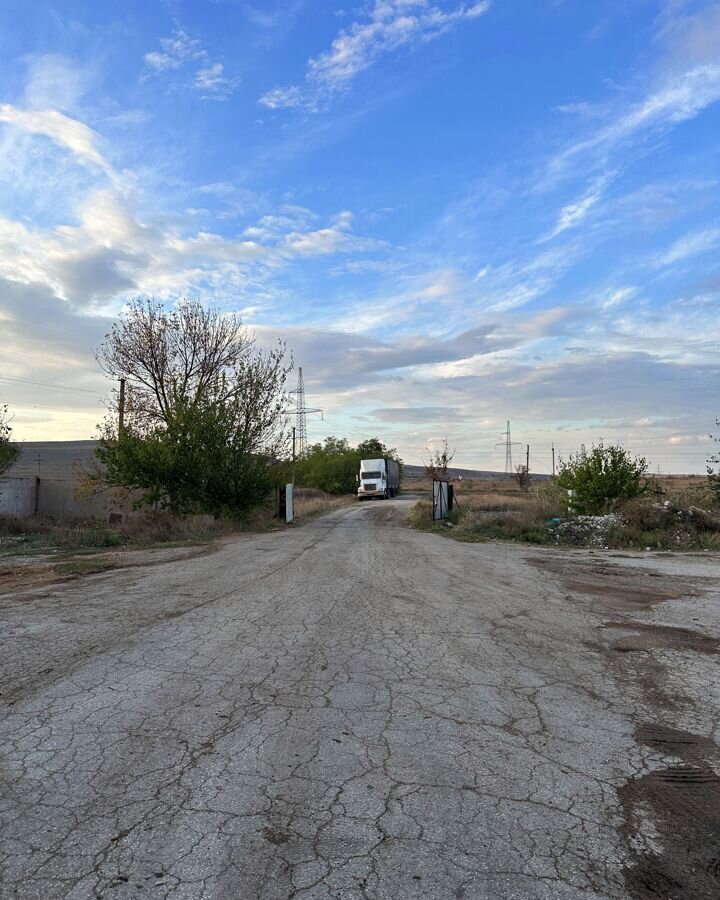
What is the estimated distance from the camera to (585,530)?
21641 millimetres

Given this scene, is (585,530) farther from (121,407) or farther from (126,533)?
(121,407)

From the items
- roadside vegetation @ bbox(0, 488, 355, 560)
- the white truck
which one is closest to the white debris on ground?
roadside vegetation @ bbox(0, 488, 355, 560)

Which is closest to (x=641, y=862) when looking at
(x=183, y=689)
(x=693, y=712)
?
(x=693, y=712)

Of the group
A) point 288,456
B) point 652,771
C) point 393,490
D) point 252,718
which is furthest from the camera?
point 393,490

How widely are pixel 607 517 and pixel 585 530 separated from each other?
1111 millimetres

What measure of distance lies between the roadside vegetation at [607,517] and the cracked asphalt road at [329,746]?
39.4 feet

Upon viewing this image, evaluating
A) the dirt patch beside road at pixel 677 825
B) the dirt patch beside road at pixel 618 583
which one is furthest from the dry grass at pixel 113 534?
the dirt patch beside road at pixel 677 825

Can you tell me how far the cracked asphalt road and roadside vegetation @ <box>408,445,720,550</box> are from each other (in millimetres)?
12017

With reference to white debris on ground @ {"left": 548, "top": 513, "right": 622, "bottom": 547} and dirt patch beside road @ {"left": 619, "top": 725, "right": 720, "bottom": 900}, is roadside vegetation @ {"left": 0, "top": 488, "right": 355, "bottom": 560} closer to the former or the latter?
white debris on ground @ {"left": 548, "top": 513, "right": 622, "bottom": 547}

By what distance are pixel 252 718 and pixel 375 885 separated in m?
2.05

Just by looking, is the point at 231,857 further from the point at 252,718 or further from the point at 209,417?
the point at 209,417

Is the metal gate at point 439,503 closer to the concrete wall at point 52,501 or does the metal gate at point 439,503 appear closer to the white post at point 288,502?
the white post at point 288,502

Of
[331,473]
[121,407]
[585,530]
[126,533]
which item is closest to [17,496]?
[121,407]

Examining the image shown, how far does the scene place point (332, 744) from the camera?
14.1 feet
